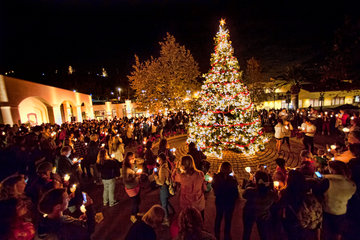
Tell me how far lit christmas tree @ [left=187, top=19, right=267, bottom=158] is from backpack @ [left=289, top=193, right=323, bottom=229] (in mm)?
5455

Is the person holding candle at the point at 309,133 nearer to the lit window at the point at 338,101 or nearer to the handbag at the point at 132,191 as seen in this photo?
the handbag at the point at 132,191

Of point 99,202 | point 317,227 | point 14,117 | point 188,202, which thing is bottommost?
point 99,202

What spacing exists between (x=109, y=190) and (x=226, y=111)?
649cm

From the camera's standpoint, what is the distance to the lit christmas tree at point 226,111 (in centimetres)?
857

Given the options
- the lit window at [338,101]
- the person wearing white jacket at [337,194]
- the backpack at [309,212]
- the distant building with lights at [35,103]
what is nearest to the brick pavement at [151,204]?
the backpack at [309,212]

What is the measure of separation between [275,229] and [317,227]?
3.19 feet

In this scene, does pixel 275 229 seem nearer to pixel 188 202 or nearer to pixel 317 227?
pixel 317 227

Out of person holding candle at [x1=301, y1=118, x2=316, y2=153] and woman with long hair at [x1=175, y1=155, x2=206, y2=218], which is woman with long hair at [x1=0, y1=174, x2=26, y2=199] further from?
person holding candle at [x1=301, y1=118, x2=316, y2=153]

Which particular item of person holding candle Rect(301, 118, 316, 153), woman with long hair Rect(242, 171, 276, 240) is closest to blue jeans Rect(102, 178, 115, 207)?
woman with long hair Rect(242, 171, 276, 240)

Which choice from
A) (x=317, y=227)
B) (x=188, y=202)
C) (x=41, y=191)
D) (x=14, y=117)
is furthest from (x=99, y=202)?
(x=14, y=117)

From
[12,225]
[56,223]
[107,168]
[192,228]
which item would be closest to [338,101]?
[107,168]

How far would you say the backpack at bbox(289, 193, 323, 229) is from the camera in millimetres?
2930

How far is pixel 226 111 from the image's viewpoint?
880 centimetres

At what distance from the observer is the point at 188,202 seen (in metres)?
3.59
